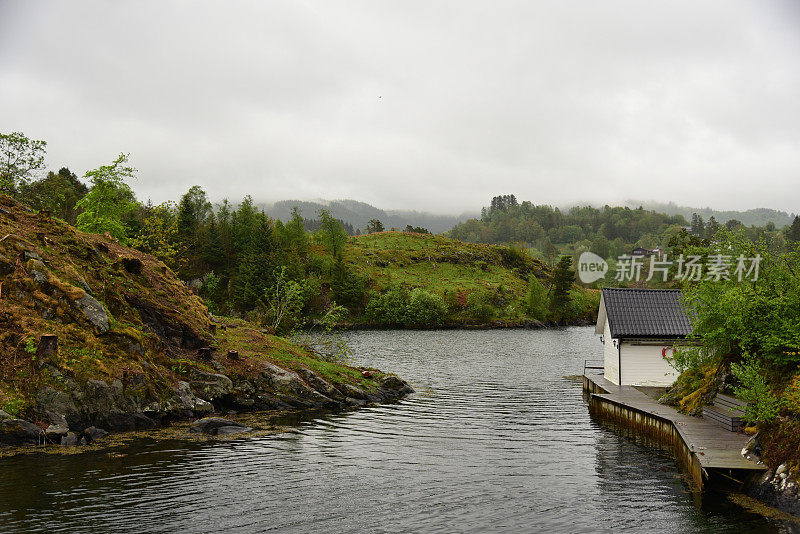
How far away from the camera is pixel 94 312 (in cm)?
2986

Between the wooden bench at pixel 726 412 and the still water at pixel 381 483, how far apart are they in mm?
3265

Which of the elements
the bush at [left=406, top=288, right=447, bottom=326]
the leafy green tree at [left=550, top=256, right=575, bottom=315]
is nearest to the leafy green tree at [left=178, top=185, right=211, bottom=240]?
the bush at [left=406, top=288, right=447, bottom=326]

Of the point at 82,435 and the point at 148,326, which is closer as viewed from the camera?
the point at 82,435

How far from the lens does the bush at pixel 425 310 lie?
132 metres

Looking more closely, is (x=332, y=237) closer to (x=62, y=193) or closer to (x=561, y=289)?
(x=561, y=289)

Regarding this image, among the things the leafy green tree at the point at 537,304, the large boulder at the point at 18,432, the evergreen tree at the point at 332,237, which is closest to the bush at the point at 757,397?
the large boulder at the point at 18,432

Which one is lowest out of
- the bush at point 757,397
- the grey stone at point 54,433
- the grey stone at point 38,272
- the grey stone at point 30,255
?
the grey stone at point 54,433

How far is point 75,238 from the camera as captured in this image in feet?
112

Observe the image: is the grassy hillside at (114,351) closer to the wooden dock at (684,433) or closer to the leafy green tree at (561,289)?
the wooden dock at (684,433)

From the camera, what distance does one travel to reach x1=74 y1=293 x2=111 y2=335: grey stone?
29484 millimetres

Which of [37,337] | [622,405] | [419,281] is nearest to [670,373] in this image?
[622,405]

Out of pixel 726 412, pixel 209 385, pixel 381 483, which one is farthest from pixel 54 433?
pixel 726 412

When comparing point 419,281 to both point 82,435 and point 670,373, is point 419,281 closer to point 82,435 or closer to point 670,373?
point 670,373

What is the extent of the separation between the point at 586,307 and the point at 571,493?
485 ft
